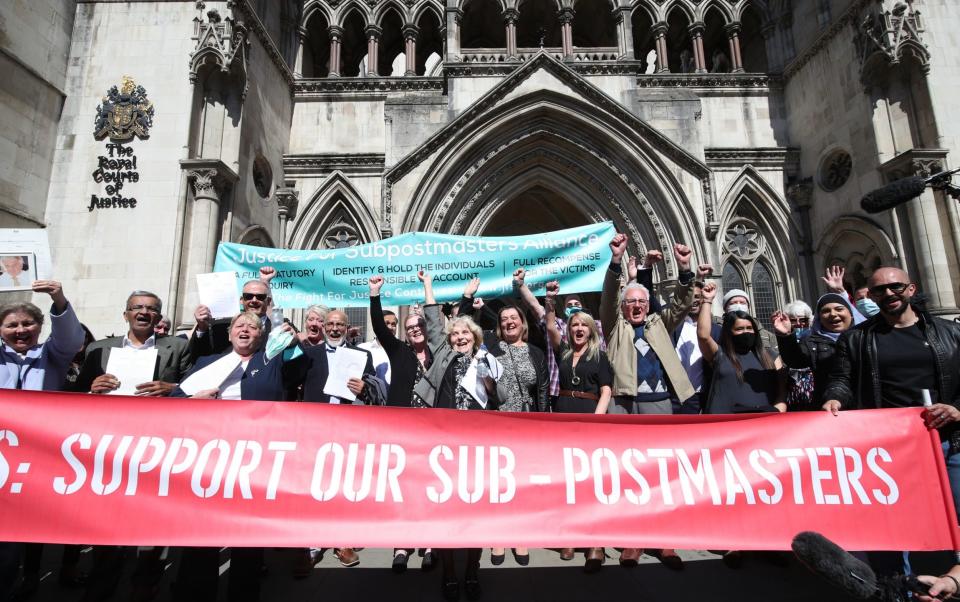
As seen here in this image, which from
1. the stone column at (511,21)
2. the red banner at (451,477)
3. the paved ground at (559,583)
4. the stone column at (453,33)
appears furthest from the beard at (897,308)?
the stone column at (511,21)

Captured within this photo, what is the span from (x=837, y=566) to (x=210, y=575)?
3.98 metres

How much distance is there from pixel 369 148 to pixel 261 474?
13945 millimetres

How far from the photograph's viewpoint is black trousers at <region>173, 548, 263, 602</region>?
366 cm

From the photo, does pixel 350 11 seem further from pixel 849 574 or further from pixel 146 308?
pixel 849 574

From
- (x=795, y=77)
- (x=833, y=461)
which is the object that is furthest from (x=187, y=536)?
(x=795, y=77)

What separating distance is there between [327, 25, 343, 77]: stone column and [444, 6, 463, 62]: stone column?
3.83 m

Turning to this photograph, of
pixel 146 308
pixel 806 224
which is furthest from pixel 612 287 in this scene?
pixel 806 224

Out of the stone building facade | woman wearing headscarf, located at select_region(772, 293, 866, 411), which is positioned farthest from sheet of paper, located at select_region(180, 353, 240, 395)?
the stone building facade

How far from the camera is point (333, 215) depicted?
1538cm

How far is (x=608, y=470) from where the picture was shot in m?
3.49

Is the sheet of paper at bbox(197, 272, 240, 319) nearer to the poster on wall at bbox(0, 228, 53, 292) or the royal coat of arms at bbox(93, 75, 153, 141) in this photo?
the poster on wall at bbox(0, 228, 53, 292)

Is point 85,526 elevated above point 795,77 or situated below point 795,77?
below

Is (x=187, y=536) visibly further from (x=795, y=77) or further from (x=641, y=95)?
(x=795, y=77)

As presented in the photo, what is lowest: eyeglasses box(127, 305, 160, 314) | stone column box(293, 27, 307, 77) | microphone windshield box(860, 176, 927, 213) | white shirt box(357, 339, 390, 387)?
white shirt box(357, 339, 390, 387)
